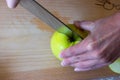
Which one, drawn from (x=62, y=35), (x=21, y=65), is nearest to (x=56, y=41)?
(x=62, y=35)

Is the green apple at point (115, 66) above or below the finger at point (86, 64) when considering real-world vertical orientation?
below

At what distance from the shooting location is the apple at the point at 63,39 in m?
0.77

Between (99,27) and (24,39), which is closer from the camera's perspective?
(99,27)

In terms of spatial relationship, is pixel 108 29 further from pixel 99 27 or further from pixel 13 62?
pixel 13 62

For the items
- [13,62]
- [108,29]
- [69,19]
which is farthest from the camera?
[69,19]

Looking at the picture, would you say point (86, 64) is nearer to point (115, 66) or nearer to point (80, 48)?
point (80, 48)

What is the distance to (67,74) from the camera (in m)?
0.82

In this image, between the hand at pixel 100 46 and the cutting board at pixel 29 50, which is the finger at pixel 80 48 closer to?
the hand at pixel 100 46

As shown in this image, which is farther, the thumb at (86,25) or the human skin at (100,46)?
the thumb at (86,25)

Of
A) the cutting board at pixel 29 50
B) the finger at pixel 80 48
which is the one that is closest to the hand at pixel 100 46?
the finger at pixel 80 48

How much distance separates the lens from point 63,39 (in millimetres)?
783

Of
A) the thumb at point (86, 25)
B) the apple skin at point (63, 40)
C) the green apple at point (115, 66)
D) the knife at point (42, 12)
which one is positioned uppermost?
the knife at point (42, 12)

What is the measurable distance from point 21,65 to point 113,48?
281 mm

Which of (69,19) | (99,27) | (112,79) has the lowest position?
(112,79)
